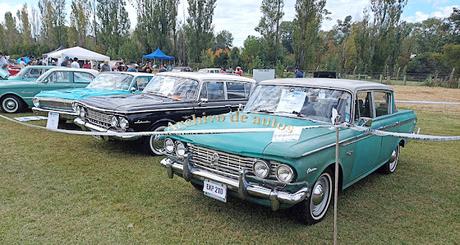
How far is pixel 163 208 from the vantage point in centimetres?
416

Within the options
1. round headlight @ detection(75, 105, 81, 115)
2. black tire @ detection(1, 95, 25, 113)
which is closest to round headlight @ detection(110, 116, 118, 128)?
round headlight @ detection(75, 105, 81, 115)

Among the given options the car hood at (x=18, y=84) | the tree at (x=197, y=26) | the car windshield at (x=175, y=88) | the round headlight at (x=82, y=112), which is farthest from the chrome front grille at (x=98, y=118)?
the tree at (x=197, y=26)

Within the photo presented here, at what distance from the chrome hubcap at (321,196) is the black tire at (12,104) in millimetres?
9837

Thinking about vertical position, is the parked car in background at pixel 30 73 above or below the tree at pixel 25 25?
below

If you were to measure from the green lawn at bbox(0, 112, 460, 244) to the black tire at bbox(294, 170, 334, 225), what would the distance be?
123 millimetres

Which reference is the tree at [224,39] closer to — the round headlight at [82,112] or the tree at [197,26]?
the tree at [197,26]

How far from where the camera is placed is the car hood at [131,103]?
230 inches

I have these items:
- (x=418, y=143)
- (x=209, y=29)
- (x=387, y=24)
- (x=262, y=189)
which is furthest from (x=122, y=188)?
(x=387, y=24)

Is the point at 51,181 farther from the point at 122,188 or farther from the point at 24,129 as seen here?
the point at 24,129

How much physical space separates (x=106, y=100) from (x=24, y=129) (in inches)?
124

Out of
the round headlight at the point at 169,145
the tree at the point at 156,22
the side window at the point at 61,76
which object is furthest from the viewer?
the tree at the point at 156,22

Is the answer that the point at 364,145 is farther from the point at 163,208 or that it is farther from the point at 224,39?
the point at 224,39

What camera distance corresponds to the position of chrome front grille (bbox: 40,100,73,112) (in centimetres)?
781

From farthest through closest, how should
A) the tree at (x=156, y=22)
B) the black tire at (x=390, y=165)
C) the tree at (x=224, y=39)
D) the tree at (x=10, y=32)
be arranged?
the tree at (x=224, y=39) < the tree at (x=10, y=32) < the tree at (x=156, y=22) < the black tire at (x=390, y=165)
